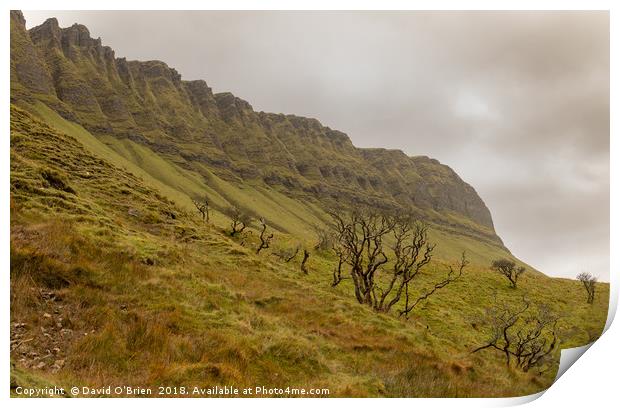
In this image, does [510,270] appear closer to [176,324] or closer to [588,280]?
[588,280]

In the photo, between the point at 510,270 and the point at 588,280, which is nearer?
the point at 588,280

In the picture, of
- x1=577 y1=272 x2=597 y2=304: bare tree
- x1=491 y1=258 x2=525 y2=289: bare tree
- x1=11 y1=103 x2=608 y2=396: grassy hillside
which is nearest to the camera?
x1=11 y1=103 x2=608 y2=396: grassy hillside

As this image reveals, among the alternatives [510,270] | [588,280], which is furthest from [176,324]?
[588,280]

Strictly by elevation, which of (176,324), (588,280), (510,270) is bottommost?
(588,280)

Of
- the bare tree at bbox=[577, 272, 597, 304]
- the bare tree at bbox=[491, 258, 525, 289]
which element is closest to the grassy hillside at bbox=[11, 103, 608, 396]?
the bare tree at bbox=[491, 258, 525, 289]

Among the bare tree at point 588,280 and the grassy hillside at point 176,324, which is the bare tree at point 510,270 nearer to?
the bare tree at point 588,280

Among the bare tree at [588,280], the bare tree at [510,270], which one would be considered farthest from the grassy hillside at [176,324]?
the bare tree at [588,280]

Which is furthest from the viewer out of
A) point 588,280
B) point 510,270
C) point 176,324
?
point 510,270

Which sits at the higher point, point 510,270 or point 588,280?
point 510,270

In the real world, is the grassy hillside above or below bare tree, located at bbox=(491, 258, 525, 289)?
above

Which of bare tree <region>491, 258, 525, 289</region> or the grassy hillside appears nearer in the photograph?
the grassy hillside

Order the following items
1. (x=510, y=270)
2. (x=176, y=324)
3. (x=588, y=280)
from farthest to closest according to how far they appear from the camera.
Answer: (x=510, y=270)
(x=588, y=280)
(x=176, y=324)

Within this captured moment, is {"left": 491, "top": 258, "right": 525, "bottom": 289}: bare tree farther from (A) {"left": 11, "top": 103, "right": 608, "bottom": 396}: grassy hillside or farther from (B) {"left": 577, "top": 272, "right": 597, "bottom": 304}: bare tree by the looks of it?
(A) {"left": 11, "top": 103, "right": 608, "bottom": 396}: grassy hillside
